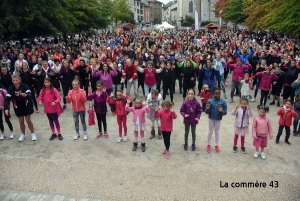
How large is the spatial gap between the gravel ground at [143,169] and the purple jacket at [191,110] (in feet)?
2.68

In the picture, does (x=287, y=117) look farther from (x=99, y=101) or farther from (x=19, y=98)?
(x=19, y=98)

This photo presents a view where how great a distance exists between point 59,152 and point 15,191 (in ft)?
5.46

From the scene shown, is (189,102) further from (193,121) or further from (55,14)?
(55,14)

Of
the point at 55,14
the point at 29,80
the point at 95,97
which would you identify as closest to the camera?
the point at 95,97

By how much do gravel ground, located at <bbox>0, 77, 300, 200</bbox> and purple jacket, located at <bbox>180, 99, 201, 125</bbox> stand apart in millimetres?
816

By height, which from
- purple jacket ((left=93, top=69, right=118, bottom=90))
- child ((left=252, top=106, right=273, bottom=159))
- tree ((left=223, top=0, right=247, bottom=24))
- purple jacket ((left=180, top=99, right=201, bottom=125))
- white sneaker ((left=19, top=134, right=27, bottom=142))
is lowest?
white sneaker ((left=19, top=134, right=27, bottom=142))

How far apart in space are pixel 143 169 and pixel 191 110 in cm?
172

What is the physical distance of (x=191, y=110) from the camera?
653 cm

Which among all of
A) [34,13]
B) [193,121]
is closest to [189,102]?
[193,121]

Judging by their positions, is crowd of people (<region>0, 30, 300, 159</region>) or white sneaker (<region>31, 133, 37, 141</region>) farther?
white sneaker (<region>31, 133, 37, 141</region>)

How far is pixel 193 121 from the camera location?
6.61 metres

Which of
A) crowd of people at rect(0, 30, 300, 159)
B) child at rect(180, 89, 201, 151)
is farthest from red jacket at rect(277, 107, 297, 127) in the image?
child at rect(180, 89, 201, 151)

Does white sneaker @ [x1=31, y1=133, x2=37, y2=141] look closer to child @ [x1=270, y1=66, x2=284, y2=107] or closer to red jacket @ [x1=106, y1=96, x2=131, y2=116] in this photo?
red jacket @ [x1=106, y1=96, x2=131, y2=116]

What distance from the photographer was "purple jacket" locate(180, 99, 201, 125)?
6535 mm
